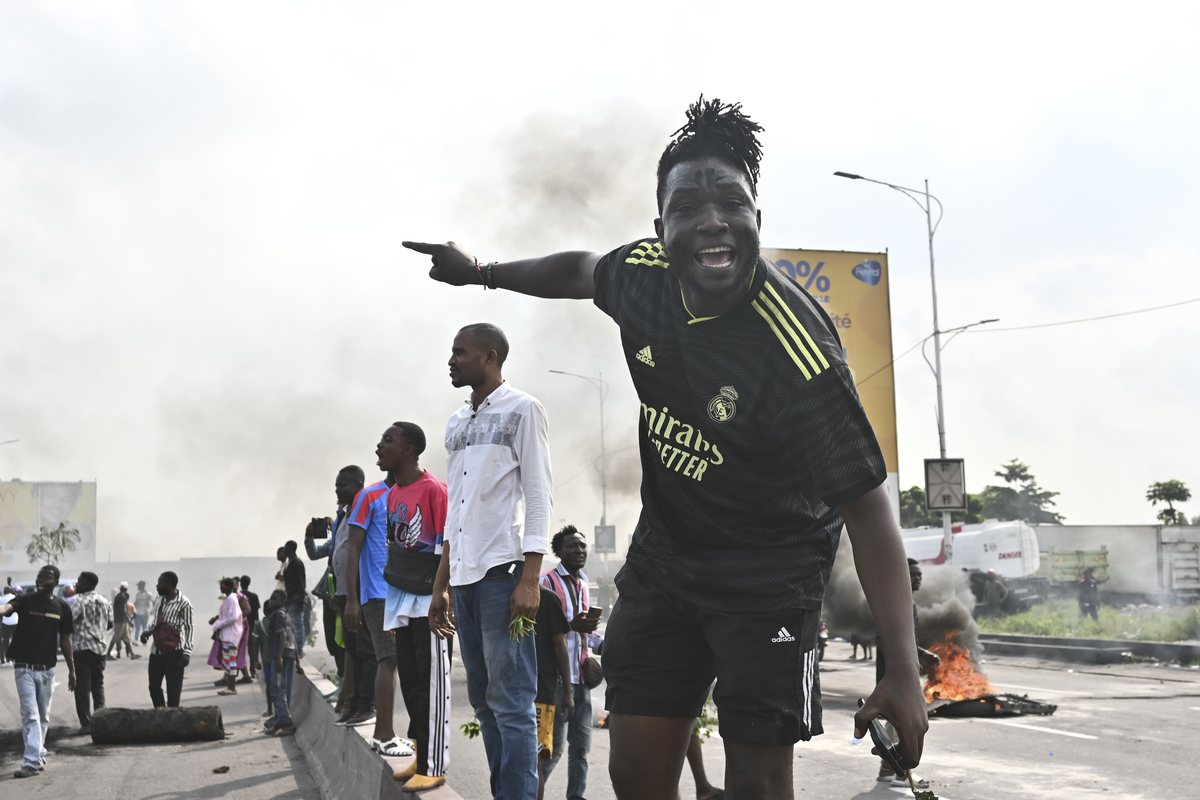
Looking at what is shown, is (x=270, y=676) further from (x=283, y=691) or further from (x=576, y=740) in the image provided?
(x=576, y=740)

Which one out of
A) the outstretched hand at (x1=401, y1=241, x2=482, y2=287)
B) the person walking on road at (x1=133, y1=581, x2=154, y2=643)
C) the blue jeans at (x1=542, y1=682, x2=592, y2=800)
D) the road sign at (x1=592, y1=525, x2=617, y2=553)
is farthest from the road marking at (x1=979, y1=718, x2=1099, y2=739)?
the road sign at (x1=592, y1=525, x2=617, y2=553)

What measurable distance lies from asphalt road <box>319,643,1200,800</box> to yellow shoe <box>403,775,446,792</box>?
2425mm

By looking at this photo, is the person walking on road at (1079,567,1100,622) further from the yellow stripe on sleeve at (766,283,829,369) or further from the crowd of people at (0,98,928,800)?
the yellow stripe on sleeve at (766,283,829,369)

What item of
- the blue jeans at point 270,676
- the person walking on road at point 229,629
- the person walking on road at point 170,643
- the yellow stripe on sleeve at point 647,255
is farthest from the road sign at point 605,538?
the yellow stripe on sleeve at point 647,255

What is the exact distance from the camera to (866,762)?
28.9 feet

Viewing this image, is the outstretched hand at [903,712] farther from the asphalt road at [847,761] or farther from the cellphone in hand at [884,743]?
the asphalt road at [847,761]

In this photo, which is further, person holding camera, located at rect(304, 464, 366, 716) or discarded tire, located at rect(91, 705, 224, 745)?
discarded tire, located at rect(91, 705, 224, 745)

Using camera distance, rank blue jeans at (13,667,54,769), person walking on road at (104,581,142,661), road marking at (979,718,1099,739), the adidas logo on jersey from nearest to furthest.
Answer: the adidas logo on jersey → blue jeans at (13,667,54,769) → road marking at (979,718,1099,739) → person walking on road at (104,581,142,661)

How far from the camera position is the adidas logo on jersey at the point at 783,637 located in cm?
213

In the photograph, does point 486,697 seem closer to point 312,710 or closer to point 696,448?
point 696,448

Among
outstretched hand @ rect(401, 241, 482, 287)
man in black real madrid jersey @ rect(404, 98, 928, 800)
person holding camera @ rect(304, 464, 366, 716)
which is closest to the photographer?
man in black real madrid jersey @ rect(404, 98, 928, 800)

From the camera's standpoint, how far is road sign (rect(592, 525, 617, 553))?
48531 millimetres

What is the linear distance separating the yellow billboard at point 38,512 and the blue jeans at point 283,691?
64.3 m

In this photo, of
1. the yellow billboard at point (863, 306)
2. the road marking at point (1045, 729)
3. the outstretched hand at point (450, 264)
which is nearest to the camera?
the outstretched hand at point (450, 264)
